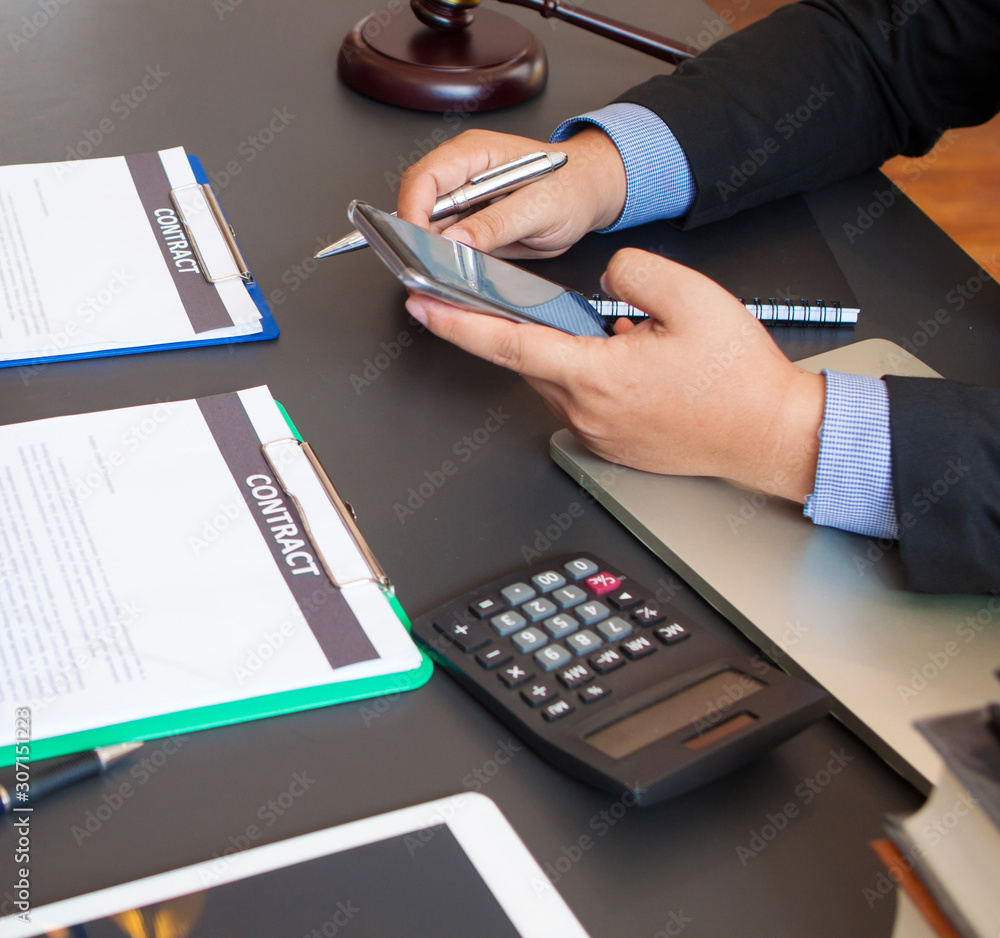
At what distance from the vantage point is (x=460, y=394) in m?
0.70

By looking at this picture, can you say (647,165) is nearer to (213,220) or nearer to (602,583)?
(213,220)

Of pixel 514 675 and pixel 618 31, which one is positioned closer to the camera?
pixel 514 675

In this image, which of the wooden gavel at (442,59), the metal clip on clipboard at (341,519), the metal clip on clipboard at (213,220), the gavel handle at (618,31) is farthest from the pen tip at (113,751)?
the gavel handle at (618,31)

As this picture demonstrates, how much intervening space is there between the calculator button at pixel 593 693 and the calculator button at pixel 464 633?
6 cm

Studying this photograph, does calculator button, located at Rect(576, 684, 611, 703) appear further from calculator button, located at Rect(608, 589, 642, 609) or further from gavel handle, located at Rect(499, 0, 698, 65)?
gavel handle, located at Rect(499, 0, 698, 65)

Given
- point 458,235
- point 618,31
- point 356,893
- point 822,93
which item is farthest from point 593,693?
point 618,31

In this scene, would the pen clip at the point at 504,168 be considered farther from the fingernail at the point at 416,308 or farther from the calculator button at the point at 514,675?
the calculator button at the point at 514,675

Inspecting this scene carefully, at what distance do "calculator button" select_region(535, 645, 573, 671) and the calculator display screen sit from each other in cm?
4

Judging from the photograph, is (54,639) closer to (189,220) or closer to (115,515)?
(115,515)

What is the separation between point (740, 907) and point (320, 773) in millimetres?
195

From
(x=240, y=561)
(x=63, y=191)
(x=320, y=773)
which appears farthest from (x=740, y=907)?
(x=63, y=191)

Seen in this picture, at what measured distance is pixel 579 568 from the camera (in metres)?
0.55

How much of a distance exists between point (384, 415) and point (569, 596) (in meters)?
0.21

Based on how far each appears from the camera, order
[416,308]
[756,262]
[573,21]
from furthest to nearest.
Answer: [573,21] < [756,262] < [416,308]
